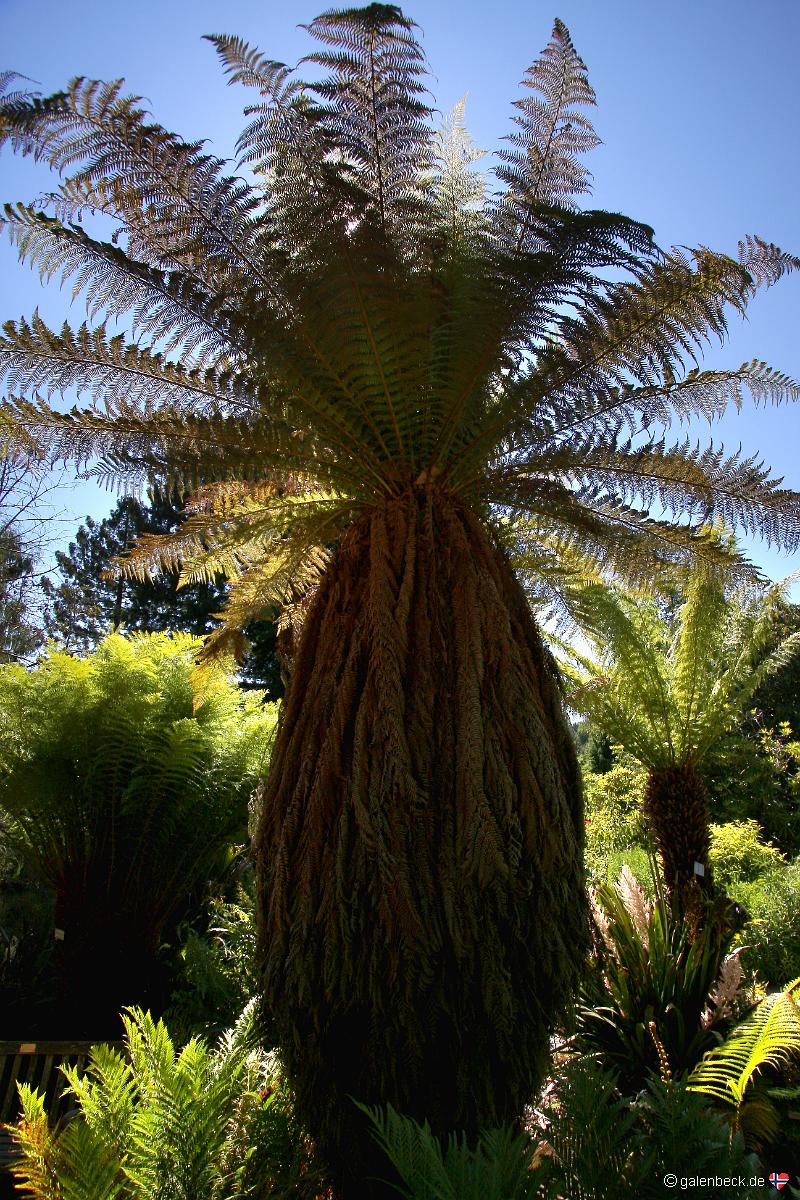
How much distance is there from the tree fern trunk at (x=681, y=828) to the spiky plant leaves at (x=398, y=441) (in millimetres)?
3512

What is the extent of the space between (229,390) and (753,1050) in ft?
11.2

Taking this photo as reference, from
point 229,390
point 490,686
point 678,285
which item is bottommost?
point 490,686

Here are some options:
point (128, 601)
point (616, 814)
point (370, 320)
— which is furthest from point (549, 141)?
point (128, 601)

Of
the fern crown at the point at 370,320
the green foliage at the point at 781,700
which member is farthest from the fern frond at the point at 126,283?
the green foliage at the point at 781,700

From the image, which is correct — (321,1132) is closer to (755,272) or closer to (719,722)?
(755,272)

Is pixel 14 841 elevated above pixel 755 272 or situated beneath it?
situated beneath

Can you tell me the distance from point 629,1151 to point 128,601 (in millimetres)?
15505

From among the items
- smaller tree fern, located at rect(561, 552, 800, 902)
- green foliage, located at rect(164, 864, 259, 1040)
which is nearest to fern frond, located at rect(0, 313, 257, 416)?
green foliage, located at rect(164, 864, 259, 1040)

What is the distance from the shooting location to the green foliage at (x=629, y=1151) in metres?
1.40

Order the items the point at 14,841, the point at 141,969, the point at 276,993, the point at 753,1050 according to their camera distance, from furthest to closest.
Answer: the point at 14,841 → the point at 141,969 → the point at 753,1050 → the point at 276,993

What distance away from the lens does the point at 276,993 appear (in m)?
1.95

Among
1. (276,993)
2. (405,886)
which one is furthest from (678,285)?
(276,993)

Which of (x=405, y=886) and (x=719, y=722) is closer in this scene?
(x=405, y=886)

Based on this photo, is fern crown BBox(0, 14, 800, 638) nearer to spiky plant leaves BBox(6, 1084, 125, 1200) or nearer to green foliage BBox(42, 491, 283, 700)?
spiky plant leaves BBox(6, 1084, 125, 1200)
